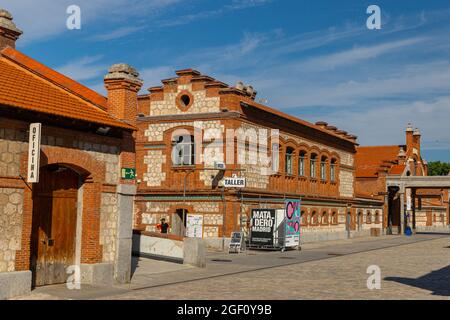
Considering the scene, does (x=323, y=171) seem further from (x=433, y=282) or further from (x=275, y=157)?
(x=433, y=282)

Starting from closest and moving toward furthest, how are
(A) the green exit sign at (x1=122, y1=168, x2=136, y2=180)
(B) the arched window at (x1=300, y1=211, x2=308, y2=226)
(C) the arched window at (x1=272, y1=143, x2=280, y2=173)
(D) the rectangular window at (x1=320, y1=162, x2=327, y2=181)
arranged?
(A) the green exit sign at (x1=122, y1=168, x2=136, y2=180) < (C) the arched window at (x1=272, y1=143, x2=280, y2=173) < (B) the arched window at (x1=300, y1=211, x2=308, y2=226) < (D) the rectangular window at (x1=320, y1=162, x2=327, y2=181)

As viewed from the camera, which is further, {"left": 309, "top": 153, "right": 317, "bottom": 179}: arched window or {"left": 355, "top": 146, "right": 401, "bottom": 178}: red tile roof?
{"left": 355, "top": 146, "right": 401, "bottom": 178}: red tile roof

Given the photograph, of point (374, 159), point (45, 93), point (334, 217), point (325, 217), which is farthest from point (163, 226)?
point (374, 159)

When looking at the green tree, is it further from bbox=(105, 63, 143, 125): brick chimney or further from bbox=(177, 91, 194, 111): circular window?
bbox=(105, 63, 143, 125): brick chimney

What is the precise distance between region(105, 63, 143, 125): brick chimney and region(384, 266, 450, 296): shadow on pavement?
9311 millimetres

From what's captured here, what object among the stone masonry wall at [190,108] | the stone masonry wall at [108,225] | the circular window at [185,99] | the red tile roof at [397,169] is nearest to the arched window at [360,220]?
the red tile roof at [397,169]

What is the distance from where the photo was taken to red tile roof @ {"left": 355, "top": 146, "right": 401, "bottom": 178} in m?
53.9

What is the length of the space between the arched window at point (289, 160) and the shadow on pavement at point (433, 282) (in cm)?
1541

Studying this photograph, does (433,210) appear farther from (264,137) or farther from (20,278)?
(20,278)

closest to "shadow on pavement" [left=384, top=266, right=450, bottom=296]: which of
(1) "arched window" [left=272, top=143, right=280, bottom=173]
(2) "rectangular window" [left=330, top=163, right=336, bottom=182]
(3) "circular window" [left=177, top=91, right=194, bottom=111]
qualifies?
(1) "arched window" [left=272, top=143, right=280, bottom=173]

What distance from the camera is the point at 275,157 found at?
1277 inches

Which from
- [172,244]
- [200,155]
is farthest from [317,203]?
[172,244]
